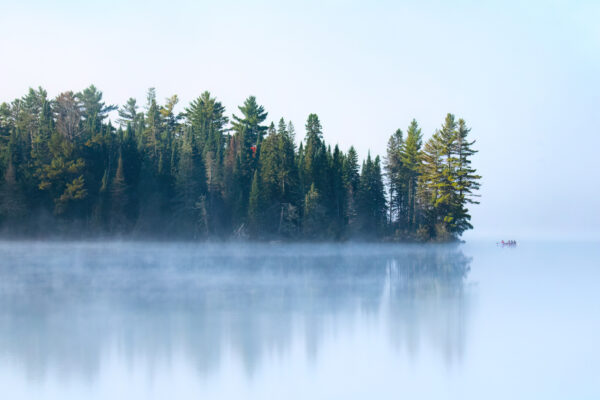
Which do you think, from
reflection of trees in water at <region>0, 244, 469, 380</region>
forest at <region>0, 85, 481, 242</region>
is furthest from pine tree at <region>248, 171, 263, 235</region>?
reflection of trees in water at <region>0, 244, 469, 380</region>

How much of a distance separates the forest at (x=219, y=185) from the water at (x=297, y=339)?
42575 mm

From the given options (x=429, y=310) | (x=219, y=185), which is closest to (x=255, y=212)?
(x=219, y=185)

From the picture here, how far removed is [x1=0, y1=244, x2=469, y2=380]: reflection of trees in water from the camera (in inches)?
528

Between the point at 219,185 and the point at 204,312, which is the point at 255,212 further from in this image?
the point at 204,312

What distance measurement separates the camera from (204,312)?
18.4 metres

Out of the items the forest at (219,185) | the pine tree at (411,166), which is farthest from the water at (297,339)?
the pine tree at (411,166)

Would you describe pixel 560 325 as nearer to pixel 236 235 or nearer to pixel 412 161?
pixel 236 235

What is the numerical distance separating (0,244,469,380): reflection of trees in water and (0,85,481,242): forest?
35.9 meters

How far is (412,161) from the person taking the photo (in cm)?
8131

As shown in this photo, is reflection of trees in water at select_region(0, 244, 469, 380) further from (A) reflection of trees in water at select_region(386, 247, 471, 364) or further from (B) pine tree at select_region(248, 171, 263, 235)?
(B) pine tree at select_region(248, 171, 263, 235)

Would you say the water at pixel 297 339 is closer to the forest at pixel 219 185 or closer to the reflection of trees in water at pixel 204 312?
the reflection of trees in water at pixel 204 312

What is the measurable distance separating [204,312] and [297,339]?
4653 millimetres

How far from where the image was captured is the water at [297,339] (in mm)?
11219

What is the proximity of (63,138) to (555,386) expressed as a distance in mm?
67693
